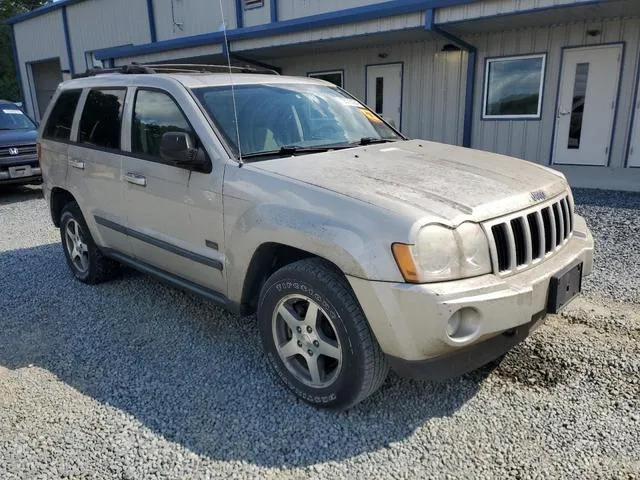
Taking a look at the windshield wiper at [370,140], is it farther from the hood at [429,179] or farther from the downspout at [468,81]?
the downspout at [468,81]

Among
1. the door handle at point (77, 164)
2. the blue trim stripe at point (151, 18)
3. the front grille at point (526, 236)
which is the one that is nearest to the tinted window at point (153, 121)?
the door handle at point (77, 164)

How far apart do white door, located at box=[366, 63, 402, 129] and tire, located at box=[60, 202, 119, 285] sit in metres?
8.58

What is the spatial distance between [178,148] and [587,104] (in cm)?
914

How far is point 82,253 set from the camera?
491 cm

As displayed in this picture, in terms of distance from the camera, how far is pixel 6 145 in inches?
380

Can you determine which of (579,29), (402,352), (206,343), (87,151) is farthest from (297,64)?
(402,352)

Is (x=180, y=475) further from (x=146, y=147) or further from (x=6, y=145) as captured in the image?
(x=6, y=145)

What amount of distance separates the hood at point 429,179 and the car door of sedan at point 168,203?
0.53 m

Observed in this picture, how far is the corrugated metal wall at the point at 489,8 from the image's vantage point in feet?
26.2

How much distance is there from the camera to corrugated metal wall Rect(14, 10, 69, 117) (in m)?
22.9

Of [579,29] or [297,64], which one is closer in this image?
[579,29]

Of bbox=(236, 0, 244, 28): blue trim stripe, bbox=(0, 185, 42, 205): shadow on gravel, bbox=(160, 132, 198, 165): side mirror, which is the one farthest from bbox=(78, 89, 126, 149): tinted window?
bbox=(236, 0, 244, 28): blue trim stripe

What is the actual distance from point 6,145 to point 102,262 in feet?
21.7

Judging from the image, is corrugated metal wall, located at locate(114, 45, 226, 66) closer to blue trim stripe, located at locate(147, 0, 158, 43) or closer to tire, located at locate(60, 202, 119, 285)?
blue trim stripe, located at locate(147, 0, 158, 43)
